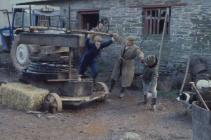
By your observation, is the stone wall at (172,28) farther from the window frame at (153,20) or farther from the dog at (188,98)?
the dog at (188,98)

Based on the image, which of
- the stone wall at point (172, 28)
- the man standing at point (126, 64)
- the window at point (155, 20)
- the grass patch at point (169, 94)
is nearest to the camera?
the man standing at point (126, 64)

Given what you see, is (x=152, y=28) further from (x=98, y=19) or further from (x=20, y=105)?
(x=20, y=105)

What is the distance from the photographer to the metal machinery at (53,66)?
9.60 m

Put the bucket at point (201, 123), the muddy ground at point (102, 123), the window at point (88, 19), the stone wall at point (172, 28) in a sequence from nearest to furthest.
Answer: the bucket at point (201, 123), the muddy ground at point (102, 123), the stone wall at point (172, 28), the window at point (88, 19)

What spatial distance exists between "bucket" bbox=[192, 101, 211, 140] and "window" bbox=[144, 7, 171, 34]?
8650 mm

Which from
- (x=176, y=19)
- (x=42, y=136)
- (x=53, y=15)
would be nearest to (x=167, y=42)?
(x=176, y=19)

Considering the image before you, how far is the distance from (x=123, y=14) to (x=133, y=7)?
1.80ft

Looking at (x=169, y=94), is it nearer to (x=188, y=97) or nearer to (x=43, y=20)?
(x=188, y=97)

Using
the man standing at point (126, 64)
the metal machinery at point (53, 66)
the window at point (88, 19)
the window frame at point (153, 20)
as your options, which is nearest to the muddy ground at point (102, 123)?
the metal machinery at point (53, 66)

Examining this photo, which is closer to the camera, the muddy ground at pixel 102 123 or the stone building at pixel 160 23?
the muddy ground at pixel 102 123

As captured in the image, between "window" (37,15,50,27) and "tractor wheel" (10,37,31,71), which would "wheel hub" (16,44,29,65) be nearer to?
"tractor wheel" (10,37,31,71)

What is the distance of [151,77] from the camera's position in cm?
1034

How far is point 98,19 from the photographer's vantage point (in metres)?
16.2

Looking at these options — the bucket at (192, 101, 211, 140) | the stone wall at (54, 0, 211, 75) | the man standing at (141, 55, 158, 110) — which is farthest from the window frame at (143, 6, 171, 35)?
the bucket at (192, 101, 211, 140)
